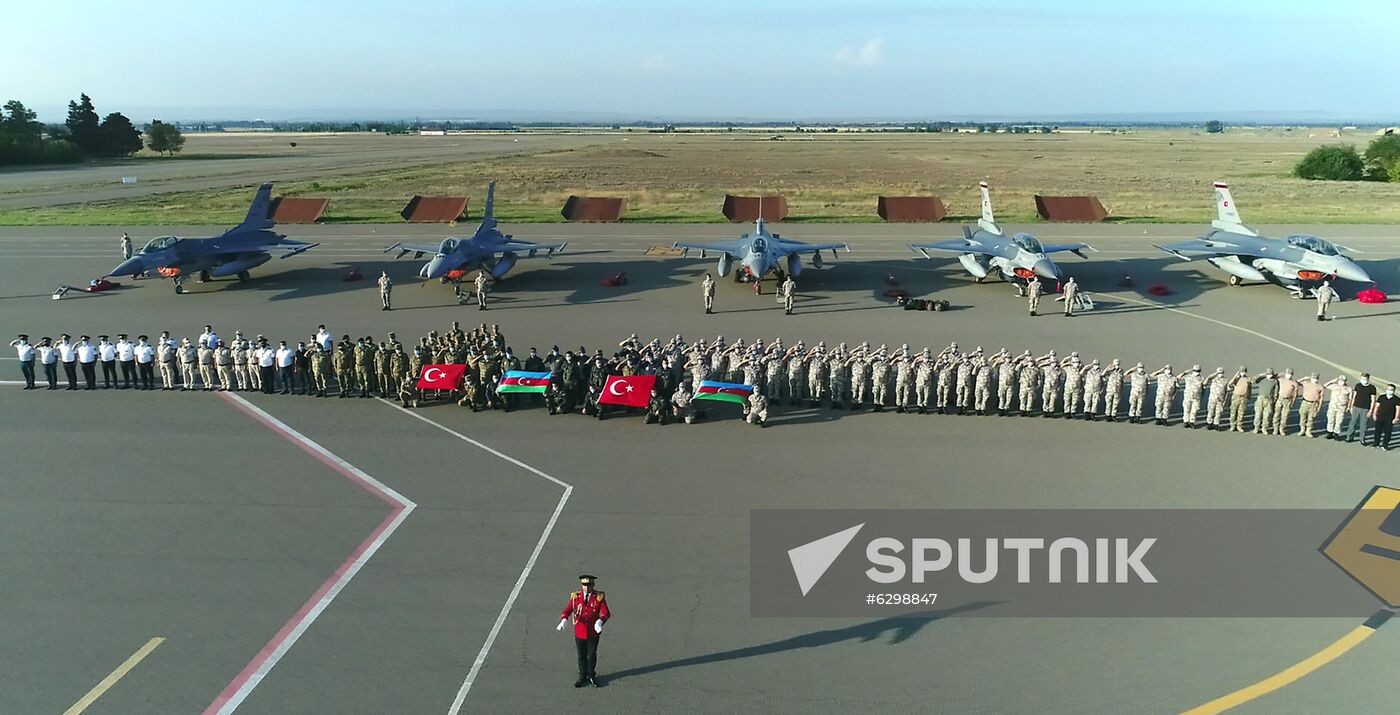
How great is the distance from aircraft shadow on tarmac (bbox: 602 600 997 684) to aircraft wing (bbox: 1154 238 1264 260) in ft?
78.7

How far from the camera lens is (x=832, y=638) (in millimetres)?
9945

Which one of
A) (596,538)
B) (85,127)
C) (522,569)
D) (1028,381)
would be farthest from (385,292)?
(85,127)

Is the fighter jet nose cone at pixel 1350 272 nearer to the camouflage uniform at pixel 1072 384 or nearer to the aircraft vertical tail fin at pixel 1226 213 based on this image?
the aircraft vertical tail fin at pixel 1226 213

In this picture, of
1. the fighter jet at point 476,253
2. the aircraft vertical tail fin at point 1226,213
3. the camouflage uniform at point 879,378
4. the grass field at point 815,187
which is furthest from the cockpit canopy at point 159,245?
the aircraft vertical tail fin at point 1226,213

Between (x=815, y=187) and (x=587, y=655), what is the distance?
6486 cm

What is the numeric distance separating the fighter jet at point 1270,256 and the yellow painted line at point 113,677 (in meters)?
30.2

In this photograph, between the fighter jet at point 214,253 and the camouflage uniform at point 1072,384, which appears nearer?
the camouflage uniform at point 1072,384

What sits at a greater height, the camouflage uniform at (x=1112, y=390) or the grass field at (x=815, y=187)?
the grass field at (x=815, y=187)

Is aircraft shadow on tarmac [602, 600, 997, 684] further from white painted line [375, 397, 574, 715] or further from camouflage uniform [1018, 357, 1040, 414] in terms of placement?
camouflage uniform [1018, 357, 1040, 414]

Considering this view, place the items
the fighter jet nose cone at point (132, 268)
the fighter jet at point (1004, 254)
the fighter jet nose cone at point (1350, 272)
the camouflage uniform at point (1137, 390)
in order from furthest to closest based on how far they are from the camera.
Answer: the fighter jet nose cone at point (132, 268), the fighter jet at point (1004, 254), the fighter jet nose cone at point (1350, 272), the camouflage uniform at point (1137, 390)

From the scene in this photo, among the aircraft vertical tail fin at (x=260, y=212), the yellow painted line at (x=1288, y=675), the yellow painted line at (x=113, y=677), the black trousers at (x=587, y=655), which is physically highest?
the aircraft vertical tail fin at (x=260, y=212)

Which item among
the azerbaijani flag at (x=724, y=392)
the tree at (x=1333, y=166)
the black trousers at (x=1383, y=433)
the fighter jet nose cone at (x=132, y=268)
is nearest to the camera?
the black trousers at (x=1383, y=433)

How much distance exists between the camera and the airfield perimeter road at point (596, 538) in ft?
29.7

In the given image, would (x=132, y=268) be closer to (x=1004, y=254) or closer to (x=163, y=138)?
(x=1004, y=254)
